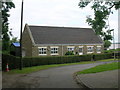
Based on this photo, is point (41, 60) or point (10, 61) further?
point (41, 60)

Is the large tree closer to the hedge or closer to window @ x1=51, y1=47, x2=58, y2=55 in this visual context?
the hedge

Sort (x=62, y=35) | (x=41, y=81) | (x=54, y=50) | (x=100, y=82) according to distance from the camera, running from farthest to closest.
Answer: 1. (x=62, y=35)
2. (x=54, y=50)
3. (x=41, y=81)
4. (x=100, y=82)

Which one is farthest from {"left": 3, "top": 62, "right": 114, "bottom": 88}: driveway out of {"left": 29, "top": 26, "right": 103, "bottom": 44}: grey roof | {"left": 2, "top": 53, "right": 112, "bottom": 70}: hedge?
{"left": 29, "top": 26, "right": 103, "bottom": 44}: grey roof

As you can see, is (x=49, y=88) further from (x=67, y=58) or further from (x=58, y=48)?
(x=58, y=48)

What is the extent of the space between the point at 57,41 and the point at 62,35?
388 centimetres

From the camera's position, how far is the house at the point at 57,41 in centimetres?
3681

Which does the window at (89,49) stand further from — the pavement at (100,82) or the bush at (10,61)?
the pavement at (100,82)

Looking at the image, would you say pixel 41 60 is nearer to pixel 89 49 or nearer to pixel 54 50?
pixel 54 50

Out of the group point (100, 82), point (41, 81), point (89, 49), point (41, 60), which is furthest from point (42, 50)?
point (100, 82)

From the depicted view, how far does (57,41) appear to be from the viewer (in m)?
39.5

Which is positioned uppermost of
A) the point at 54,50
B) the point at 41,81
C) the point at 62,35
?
the point at 62,35

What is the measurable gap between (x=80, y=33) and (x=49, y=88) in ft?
121

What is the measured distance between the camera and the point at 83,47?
41812 millimetres

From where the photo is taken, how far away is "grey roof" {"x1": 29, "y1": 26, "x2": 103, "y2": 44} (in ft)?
128
